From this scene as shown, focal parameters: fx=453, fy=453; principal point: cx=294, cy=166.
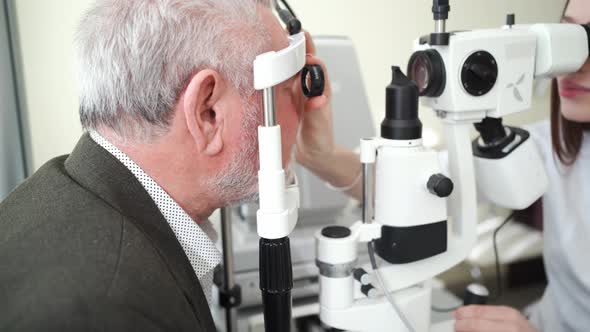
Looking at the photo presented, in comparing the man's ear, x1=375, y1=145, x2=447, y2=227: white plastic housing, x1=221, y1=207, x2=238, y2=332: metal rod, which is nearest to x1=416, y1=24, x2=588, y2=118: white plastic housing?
x1=375, y1=145, x2=447, y2=227: white plastic housing

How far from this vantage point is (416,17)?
3.92ft

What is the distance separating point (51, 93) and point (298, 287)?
2.92ft

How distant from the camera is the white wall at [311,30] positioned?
1182 mm

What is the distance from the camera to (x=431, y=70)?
0.73 m

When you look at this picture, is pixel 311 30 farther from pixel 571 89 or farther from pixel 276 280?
pixel 276 280

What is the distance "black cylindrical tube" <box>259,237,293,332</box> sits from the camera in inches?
25.4

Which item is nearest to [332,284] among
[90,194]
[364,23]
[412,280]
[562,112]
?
[412,280]

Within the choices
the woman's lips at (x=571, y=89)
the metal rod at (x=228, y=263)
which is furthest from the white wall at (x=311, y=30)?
the metal rod at (x=228, y=263)

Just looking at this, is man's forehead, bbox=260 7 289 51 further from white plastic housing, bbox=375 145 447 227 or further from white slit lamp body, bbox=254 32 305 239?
white plastic housing, bbox=375 145 447 227

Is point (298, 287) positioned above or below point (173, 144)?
below

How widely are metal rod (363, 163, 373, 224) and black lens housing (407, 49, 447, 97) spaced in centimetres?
16

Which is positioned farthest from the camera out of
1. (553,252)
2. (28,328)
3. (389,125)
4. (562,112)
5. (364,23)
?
(364,23)

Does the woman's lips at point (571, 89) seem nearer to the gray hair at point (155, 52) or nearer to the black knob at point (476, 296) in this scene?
the black knob at point (476, 296)

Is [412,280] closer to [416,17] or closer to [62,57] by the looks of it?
[416,17]
